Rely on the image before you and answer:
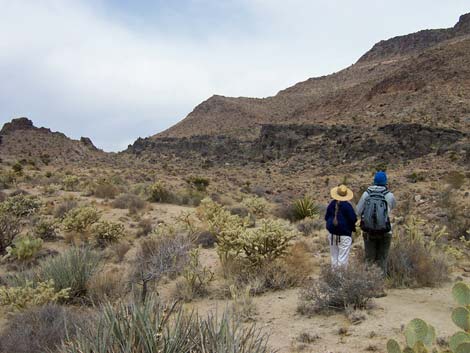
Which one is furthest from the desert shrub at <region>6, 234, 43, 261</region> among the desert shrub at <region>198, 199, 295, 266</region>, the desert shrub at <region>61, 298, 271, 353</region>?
the desert shrub at <region>61, 298, 271, 353</region>

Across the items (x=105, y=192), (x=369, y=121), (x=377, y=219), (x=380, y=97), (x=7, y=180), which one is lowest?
(x=377, y=219)

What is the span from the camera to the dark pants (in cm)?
655

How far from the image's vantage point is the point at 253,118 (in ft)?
237

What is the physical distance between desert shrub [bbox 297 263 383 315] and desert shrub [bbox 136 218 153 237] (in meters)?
6.58

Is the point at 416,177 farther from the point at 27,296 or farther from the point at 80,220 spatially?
the point at 27,296

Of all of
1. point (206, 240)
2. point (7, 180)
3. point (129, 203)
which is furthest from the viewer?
point (7, 180)

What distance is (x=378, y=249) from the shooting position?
21.7 feet

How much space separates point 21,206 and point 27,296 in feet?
26.3

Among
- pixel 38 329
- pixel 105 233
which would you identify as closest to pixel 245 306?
pixel 38 329

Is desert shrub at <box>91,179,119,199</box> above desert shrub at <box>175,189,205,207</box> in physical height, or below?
above

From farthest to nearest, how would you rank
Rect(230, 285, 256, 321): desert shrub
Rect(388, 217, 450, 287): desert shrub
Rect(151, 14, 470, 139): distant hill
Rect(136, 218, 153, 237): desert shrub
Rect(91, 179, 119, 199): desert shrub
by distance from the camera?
1. Rect(151, 14, 470, 139): distant hill
2. Rect(91, 179, 119, 199): desert shrub
3. Rect(136, 218, 153, 237): desert shrub
4. Rect(388, 217, 450, 287): desert shrub
5. Rect(230, 285, 256, 321): desert shrub

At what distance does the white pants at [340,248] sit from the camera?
677 centimetres

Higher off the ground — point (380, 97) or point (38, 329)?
point (380, 97)

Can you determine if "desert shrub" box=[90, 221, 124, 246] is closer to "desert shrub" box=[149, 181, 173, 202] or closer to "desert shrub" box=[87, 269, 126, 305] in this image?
"desert shrub" box=[87, 269, 126, 305]
